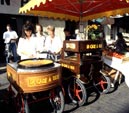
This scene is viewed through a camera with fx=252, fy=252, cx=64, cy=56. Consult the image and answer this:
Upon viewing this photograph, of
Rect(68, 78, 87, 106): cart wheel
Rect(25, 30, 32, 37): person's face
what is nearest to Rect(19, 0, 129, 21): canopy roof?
Rect(25, 30, 32, 37): person's face

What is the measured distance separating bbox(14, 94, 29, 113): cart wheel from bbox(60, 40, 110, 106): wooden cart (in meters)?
1.29

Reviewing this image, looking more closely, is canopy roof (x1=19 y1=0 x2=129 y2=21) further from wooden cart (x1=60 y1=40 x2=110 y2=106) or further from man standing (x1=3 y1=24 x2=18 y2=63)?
man standing (x1=3 y1=24 x2=18 y2=63)

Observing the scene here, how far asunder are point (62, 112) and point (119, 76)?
10.9ft

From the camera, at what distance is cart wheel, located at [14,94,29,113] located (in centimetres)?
477

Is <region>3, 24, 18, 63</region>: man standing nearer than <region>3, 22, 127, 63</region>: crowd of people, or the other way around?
<region>3, 22, 127, 63</region>: crowd of people

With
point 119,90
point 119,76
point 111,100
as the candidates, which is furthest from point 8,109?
point 119,76

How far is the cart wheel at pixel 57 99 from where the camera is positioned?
5.13m

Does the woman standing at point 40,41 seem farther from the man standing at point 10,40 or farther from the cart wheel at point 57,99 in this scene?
the man standing at point 10,40

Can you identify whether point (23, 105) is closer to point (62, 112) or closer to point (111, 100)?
point (62, 112)

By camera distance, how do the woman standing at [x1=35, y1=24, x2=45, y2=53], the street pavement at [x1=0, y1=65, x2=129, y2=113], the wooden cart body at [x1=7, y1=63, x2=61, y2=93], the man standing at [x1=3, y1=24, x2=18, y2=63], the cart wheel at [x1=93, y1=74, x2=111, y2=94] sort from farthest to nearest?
1. the man standing at [x1=3, y1=24, x2=18, y2=63]
2. the cart wheel at [x1=93, y1=74, x2=111, y2=94]
3. the woman standing at [x1=35, y1=24, x2=45, y2=53]
4. the street pavement at [x1=0, y1=65, x2=129, y2=113]
5. the wooden cart body at [x1=7, y1=63, x2=61, y2=93]

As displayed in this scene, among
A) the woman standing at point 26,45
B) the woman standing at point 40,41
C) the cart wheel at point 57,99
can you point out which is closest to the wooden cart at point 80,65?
the woman standing at point 40,41

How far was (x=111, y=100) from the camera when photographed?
6.31 m

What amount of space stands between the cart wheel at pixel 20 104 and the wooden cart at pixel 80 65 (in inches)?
50.8

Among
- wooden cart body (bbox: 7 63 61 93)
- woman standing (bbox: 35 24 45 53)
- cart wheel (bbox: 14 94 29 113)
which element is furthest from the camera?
woman standing (bbox: 35 24 45 53)
